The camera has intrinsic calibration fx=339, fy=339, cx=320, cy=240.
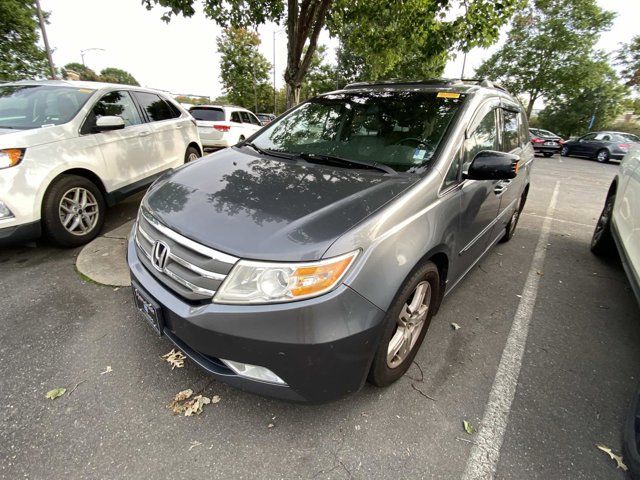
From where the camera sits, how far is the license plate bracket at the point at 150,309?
1.73 metres

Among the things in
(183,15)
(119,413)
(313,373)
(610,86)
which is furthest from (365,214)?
(610,86)

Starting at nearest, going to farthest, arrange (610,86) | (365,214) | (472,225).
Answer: (365,214), (472,225), (610,86)

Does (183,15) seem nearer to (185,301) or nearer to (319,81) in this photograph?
(185,301)

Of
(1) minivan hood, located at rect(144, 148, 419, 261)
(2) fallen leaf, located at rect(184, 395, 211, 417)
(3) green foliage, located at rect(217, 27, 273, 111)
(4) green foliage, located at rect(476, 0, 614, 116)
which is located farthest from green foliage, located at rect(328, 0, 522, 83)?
(3) green foliage, located at rect(217, 27, 273, 111)

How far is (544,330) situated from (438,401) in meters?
1.36

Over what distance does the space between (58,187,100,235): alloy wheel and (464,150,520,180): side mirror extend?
3826mm

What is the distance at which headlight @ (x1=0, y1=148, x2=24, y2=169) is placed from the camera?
118 inches

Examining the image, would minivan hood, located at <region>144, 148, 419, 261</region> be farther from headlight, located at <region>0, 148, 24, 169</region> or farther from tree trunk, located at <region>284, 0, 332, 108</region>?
tree trunk, located at <region>284, 0, 332, 108</region>

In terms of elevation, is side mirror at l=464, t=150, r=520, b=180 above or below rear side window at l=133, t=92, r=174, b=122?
below

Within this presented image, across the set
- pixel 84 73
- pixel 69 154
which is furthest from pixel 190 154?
pixel 84 73

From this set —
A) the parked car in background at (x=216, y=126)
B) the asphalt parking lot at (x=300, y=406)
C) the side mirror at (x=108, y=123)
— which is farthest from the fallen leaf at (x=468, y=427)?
the parked car in background at (x=216, y=126)

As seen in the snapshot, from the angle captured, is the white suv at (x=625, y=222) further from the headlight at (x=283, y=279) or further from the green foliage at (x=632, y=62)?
the green foliage at (x=632, y=62)

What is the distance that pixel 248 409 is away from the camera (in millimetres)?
1898

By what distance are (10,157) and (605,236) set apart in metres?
6.27
